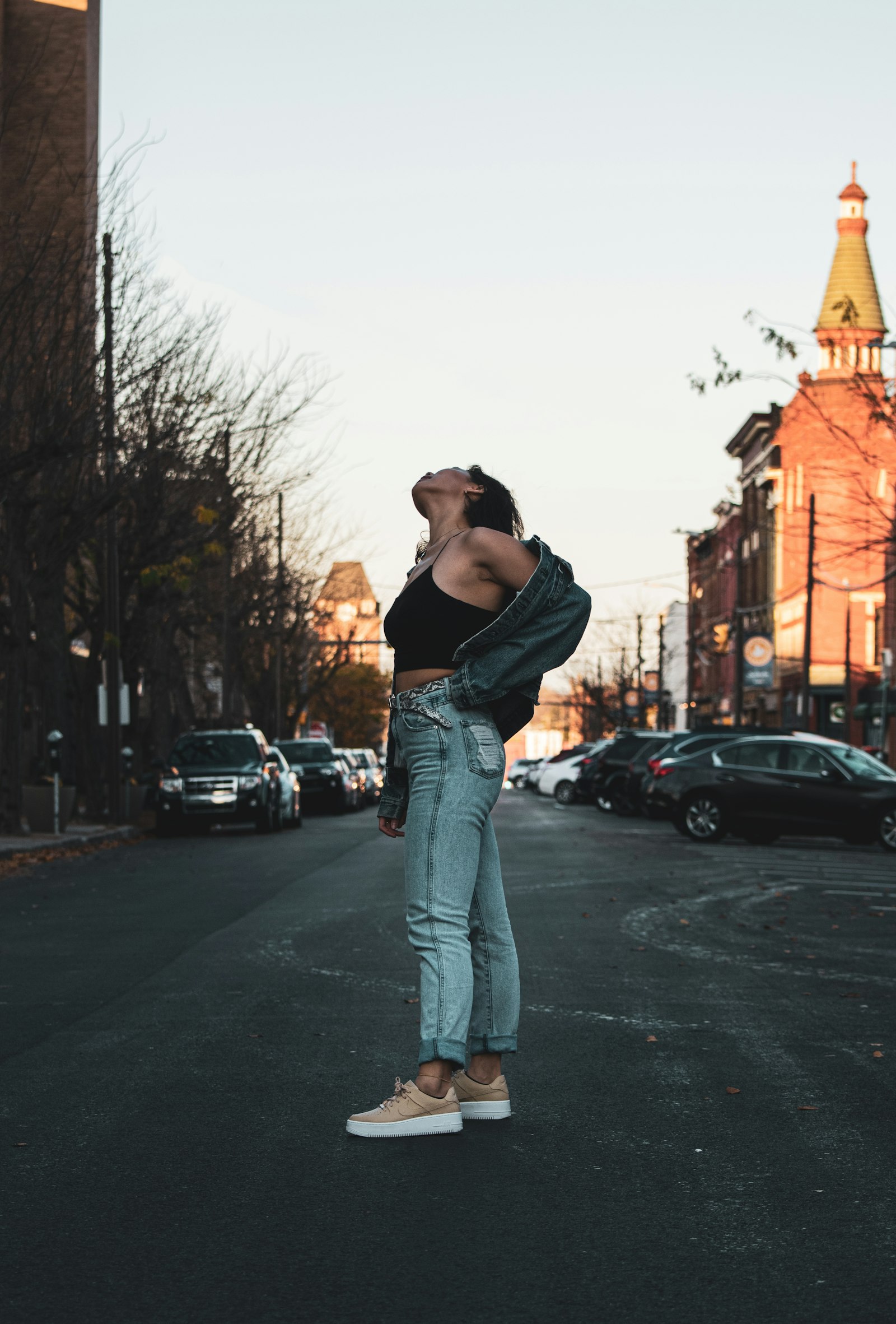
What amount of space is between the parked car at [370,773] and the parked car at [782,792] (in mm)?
21944

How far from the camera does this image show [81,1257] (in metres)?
4.14

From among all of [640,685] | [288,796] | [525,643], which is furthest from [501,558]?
[640,685]

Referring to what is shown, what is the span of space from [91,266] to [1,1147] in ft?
69.4

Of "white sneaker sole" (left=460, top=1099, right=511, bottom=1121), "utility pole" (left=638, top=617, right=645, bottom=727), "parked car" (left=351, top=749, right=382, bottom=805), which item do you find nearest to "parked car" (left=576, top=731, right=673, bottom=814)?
"parked car" (left=351, top=749, right=382, bottom=805)

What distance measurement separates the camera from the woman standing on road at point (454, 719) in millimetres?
5293

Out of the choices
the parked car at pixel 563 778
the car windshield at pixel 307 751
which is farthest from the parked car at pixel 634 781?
the parked car at pixel 563 778

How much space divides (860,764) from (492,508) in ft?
65.6

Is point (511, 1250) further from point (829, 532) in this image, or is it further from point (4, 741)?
point (829, 532)

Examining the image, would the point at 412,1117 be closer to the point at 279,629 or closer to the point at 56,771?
the point at 56,771

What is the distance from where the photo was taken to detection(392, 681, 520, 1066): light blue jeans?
5.29 m

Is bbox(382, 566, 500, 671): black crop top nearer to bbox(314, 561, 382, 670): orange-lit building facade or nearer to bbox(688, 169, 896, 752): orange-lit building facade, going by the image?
bbox(314, 561, 382, 670): orange-lit building facade

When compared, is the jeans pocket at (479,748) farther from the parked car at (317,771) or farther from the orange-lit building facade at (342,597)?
the orange-lit building facade at (342,597)

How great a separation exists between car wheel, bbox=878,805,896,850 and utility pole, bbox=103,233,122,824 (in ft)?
36.9

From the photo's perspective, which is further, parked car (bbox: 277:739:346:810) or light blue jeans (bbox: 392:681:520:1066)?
parked car (bbox: 277:739:346:810)
